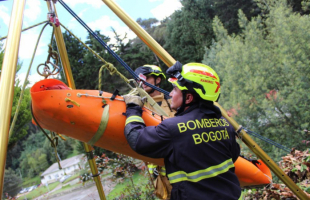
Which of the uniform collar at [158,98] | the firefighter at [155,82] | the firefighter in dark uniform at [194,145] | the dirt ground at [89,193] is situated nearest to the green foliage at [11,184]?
the dirt ground at [89,193]

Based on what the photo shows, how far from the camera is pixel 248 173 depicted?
2.89m

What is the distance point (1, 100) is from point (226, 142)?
1.57 metres

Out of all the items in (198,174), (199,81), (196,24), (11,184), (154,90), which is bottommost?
(11,184)

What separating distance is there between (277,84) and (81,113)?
8767 millimetres

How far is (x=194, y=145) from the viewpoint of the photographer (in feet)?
5.48

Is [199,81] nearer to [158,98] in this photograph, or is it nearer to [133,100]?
[133,100]

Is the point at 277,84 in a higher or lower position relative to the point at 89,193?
higher

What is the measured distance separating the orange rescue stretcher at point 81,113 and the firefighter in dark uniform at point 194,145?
246 mm

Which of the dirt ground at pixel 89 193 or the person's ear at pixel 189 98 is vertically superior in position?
the person's ear at pixel 189 98

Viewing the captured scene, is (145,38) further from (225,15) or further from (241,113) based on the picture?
(225,15)

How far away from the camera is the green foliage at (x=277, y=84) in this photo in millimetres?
8242

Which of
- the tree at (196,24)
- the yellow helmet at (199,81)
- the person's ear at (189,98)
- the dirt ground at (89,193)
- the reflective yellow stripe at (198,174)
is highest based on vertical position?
the tree at (196,24)

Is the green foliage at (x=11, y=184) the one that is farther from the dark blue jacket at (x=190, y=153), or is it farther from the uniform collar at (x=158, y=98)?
the dark blue jacket at (x=190, y=153)

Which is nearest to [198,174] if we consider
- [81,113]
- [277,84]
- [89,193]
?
[81,113]
